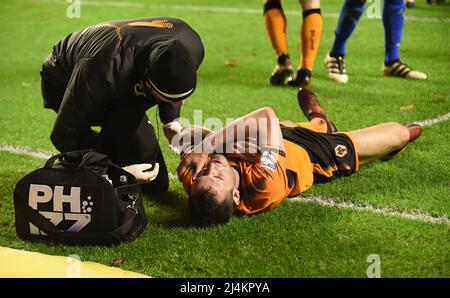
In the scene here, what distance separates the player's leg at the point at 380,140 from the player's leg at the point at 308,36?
68.7 inches

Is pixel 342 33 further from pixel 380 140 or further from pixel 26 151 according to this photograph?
pixel 26 151

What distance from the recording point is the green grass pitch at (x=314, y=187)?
3.21 metres

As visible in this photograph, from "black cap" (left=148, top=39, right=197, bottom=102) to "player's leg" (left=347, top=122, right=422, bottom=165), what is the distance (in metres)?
1.34

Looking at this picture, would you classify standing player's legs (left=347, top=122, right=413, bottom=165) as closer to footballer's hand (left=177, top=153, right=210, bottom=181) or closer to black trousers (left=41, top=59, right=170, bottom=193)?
footballer's hand (left=177, top=153, right=210, bottom=181)

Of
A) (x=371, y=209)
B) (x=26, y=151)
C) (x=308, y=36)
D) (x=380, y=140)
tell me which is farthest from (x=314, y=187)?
(x=308, y=36)

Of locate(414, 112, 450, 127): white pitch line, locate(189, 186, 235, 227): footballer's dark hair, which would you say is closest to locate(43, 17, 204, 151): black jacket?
locate(189, 186, 235, 227): footballer's dark hair

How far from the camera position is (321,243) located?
333cm

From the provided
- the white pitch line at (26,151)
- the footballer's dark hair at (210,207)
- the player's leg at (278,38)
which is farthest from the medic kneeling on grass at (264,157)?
the player's leg at (278,38)

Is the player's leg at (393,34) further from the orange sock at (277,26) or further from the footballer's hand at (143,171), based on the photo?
the footballer's hand at (143,171)

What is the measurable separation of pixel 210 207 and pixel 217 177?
7.0 inches

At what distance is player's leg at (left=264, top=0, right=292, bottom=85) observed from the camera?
6168mm
